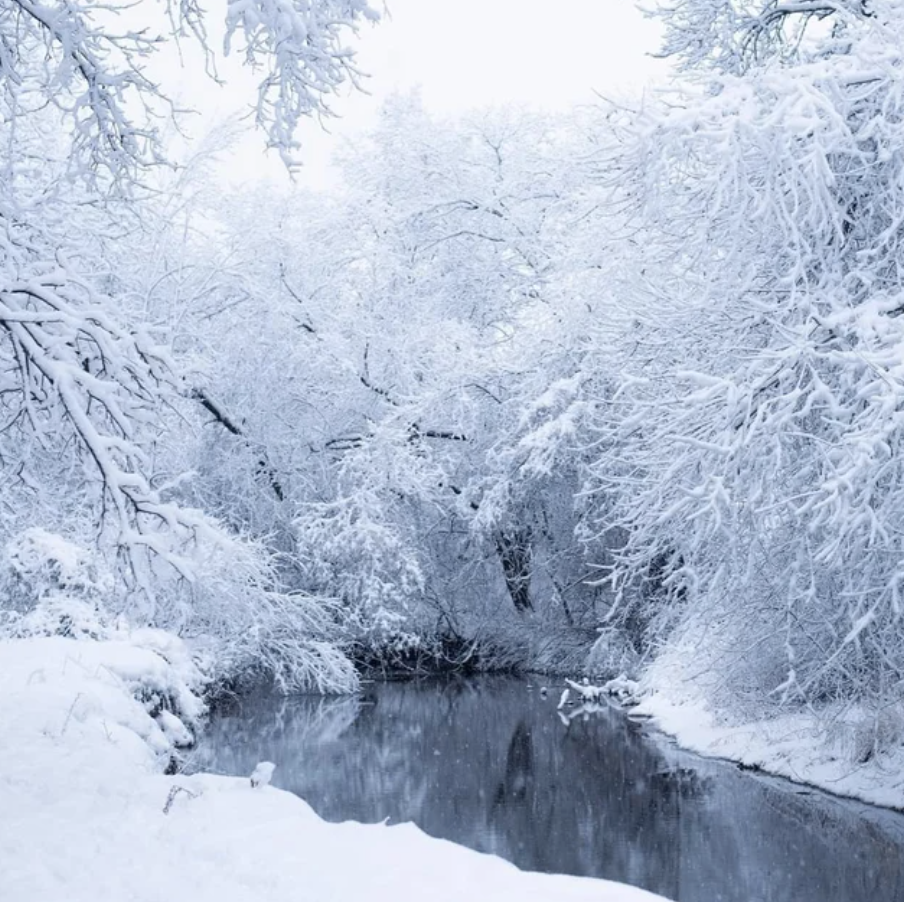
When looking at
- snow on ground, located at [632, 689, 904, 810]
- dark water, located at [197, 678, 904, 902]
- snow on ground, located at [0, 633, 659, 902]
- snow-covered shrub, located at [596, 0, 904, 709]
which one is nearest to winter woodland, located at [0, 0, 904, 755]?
snow-covered shrub, located at [596, 0, 904, 709]

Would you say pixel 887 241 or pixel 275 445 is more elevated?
pixel 887 241

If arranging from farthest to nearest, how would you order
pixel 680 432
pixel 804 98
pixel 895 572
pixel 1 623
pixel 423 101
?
pixel 423 101 → pixel 1 623 → pixel 680 432 → pixel 804 98 → pixel 895 572

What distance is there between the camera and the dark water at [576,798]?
855cm

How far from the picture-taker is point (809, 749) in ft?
36.8

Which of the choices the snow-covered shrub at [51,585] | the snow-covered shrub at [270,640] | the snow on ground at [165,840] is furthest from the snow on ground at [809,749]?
the snow-covered shrub at [51,585]

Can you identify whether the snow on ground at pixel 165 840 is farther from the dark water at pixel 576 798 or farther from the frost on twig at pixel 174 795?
the dark water at pixel 576 798

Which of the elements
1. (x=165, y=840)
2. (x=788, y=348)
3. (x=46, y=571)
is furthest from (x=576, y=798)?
(x=46, y=571)

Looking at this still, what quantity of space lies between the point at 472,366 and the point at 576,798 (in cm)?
930

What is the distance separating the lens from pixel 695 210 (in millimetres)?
9461

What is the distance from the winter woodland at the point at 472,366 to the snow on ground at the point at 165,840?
3.94ft

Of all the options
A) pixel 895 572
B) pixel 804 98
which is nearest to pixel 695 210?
pixel 804 98

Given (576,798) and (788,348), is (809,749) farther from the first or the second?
(788,348)

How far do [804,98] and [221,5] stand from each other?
4007 mm

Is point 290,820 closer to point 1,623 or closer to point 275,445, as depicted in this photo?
point 1,623
